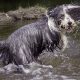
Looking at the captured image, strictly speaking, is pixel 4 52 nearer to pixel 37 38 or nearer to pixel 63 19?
pixel 37 38

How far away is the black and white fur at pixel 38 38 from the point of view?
652 cm

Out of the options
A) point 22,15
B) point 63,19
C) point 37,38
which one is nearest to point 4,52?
point 37,38

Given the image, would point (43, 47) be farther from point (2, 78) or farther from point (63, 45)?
point (2, 78)

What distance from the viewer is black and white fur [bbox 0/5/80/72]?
6516mm

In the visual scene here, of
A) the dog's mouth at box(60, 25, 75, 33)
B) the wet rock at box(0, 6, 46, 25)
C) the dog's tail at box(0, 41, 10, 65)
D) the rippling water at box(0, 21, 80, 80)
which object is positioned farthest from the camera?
the wet rock at box(0, 6, 46, 25)

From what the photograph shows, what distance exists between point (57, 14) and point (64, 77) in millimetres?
1472

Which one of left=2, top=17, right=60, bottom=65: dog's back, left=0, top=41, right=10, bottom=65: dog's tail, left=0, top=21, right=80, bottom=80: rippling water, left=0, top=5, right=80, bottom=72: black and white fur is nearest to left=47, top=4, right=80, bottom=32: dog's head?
left=0, top=5, right=80, bottom=72: black and white fur

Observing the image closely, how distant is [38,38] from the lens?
6672mm

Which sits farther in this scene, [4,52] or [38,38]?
[4,52]

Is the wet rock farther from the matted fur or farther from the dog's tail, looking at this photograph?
the matted fur

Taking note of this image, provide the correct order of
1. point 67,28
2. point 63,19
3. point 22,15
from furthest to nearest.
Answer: point 22,15, point 63,19, point 67,28

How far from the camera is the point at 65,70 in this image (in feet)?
21.2

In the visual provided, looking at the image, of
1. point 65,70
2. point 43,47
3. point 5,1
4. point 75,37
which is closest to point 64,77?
point 65,70

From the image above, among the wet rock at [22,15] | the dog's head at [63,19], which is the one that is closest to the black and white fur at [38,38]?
the dog's head at [63,19]
